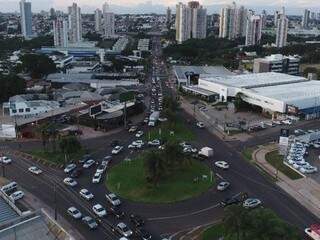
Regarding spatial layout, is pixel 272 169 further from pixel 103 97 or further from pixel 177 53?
pixel 177 53

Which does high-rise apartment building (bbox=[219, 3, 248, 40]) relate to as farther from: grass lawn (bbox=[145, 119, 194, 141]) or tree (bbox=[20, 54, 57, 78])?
grass lawn (bbox=[145, 119, 194, 141])

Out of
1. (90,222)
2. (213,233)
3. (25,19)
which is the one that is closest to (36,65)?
(90,222)

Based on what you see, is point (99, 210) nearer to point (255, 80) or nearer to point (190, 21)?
point (255, 80)

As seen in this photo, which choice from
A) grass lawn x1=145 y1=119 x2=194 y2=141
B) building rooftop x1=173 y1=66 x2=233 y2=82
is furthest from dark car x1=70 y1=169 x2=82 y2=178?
building rooftop x1=173 y1=66 x2=233 y2=82

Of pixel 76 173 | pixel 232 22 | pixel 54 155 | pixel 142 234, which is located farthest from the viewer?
pixel 232 22

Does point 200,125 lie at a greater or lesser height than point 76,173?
greater

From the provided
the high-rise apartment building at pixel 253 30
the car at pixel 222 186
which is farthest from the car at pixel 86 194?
the high-rise apartment building at pixel 253 30
